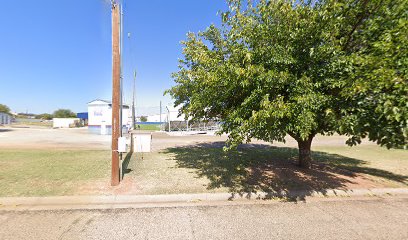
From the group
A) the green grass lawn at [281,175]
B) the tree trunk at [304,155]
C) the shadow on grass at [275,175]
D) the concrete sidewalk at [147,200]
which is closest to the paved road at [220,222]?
the concrete sidewalk at [147,200]

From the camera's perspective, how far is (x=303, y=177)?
6535 mm

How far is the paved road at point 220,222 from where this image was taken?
3574 millimetres

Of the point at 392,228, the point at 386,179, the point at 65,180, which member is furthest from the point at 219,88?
the point at 386,179

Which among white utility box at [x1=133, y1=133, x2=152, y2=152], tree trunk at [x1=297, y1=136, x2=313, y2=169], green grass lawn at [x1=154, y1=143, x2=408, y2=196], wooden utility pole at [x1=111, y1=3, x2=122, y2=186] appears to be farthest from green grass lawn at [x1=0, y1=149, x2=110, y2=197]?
tree trunk at [x1=297, y1=136, x2=313, y2=169]

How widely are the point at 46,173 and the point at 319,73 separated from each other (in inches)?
318

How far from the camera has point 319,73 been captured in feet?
15.4

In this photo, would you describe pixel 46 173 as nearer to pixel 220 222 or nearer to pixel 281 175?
pixel 220 222

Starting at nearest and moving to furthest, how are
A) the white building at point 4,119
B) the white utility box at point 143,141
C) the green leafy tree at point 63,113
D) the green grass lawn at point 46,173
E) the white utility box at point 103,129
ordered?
the green grass lawn at point 46,173 < the white utility box at point 143,141 < the white utility box at point 103,129 < the white building at point 4,119 < the green leafy tree at point 63,113

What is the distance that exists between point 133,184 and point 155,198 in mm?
1115

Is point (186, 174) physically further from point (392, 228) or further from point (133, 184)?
point (392, 228)

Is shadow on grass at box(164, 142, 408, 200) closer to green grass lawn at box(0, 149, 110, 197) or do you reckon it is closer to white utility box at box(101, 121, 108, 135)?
green grass lawn at box(0, 149, 110, 197)

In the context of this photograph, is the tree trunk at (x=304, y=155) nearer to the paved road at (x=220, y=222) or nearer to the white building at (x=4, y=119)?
the paved road at (x=220, y=222)

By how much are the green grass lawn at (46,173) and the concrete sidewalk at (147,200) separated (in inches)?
11.7

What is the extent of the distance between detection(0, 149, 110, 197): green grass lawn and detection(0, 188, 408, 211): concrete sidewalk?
11.7 inches
